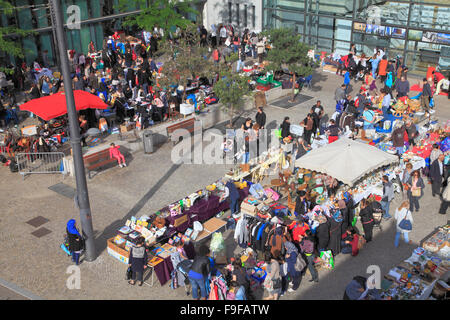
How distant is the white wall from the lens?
37875 millimetres

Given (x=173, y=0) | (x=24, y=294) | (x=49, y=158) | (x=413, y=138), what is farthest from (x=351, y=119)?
(x=173, y=0)

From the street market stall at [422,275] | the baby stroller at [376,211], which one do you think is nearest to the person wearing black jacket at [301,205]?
the baby stroller at [376,211]

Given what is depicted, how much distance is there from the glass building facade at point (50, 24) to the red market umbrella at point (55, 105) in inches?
376

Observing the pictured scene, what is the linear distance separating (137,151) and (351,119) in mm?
8949

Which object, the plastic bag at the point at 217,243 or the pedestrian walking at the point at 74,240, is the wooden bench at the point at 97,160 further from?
the plastic bag at the point at 217,243

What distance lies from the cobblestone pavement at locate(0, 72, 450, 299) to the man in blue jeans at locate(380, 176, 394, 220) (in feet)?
1.62

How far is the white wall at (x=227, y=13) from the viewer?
37875 mm

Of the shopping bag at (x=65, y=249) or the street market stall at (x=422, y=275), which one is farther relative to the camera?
the shopping bag at (x=65, y=249)

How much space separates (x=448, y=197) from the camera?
1692 cm

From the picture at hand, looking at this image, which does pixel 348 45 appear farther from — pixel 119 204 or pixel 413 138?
pixel 119 204

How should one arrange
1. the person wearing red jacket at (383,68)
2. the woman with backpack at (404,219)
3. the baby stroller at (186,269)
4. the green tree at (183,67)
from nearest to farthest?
the baby stroller at (186,269) → the woman with backpack at (404,219) → the green tree at (183,67) → the person wearing red jacket at (383,68)

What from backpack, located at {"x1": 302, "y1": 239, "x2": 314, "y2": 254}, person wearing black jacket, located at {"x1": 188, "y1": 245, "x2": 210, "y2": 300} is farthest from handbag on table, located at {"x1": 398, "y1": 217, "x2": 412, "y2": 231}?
person wearing black jacket, located at {"x1": 188, "y1": 245, "x2": 210, "y2": 300}

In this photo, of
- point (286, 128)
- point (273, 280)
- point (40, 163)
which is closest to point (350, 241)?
point (273, 280)

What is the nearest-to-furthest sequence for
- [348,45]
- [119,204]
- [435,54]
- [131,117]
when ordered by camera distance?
[119,204] → [131,117] → [435,54] → [348,45]
